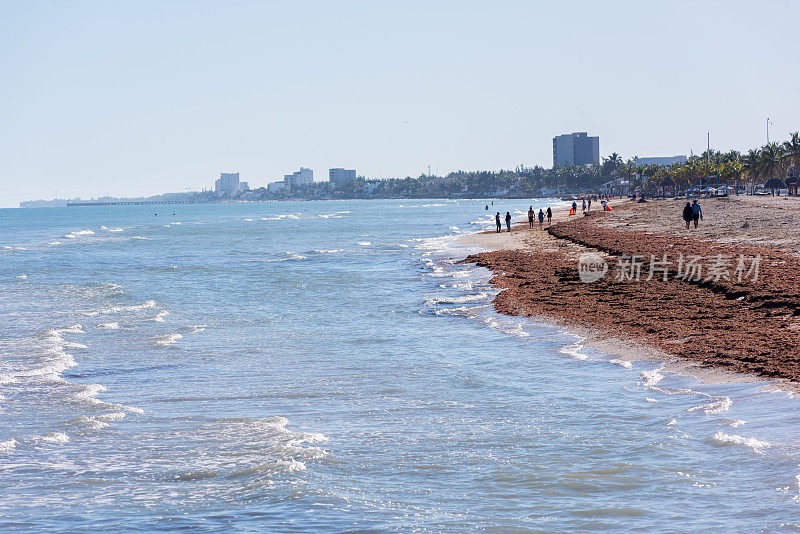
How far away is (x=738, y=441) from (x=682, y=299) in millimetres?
10133

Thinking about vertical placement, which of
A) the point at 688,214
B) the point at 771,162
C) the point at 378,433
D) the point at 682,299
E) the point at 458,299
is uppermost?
the point at 771,162

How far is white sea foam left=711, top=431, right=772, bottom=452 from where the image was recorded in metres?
8.38

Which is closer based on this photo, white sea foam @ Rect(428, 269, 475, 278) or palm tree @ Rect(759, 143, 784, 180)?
white sea foam @ Rect(428, 269, 475, 278)

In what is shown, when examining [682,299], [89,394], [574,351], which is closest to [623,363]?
[574,351]

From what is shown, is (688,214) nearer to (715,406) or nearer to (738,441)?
(715,406)

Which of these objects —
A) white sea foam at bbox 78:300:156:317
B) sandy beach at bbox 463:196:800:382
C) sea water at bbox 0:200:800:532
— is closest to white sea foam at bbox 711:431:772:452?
sea water at bbox 0:200:800:532

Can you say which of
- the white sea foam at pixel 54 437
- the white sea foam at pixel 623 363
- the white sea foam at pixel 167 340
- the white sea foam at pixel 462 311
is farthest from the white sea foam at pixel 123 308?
the white sea foam at pixel 623 363

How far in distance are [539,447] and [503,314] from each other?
1056 centimetres

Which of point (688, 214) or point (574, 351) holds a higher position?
point (688, 214)

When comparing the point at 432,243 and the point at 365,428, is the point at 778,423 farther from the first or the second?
the point at 432,243

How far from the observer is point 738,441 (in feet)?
28.2

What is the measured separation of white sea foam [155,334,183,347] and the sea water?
0.27ft

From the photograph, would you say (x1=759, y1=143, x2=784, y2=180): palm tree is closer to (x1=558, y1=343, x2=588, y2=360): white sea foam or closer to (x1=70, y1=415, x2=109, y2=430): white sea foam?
(x1=558, y1=343, x2=588, y2=360): white sea foam

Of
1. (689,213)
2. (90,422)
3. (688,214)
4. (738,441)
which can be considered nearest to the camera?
(738,441)
